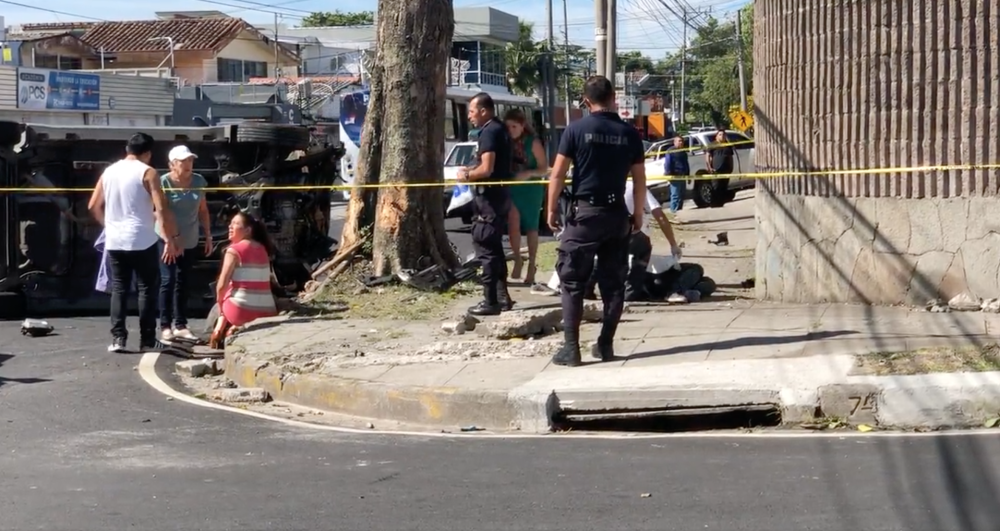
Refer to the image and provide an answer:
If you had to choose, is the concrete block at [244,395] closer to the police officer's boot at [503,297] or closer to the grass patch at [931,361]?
the police officer's boot at [503,297]

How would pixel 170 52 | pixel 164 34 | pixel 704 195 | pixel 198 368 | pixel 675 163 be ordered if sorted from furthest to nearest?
pixel 164 34 < pixel 170 52 < pixel 704 195 < pixel 675 163 < pixel 198 368

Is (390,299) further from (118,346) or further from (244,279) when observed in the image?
(118,346)

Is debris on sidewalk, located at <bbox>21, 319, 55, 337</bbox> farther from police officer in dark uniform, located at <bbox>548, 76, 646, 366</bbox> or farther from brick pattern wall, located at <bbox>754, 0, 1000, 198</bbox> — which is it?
brick pattern wall, located at <bbox>754, 0, 1000, 198</bbox>

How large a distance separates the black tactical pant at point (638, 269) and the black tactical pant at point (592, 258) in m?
2.84

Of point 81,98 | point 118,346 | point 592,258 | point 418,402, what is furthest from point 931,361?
point 81,98

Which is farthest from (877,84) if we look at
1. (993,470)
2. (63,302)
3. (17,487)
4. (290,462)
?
(63,302)

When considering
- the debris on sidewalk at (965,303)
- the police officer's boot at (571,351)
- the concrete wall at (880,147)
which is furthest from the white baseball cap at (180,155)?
the debris on sidewalk at (965,303)

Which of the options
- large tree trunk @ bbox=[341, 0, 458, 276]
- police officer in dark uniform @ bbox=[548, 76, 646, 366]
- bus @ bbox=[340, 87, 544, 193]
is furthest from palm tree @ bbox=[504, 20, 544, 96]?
police officer in dark uniform @ bbox=[548, 76, 646, 366]

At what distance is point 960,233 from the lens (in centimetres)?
973

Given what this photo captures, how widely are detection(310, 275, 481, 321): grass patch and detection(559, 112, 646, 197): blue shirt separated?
9.93 feet

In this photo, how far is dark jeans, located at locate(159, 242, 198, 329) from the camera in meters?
10.7

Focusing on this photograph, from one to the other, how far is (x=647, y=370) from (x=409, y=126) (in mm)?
4974

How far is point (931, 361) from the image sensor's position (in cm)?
763

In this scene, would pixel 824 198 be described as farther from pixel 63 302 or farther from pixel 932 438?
pixel 63 302
